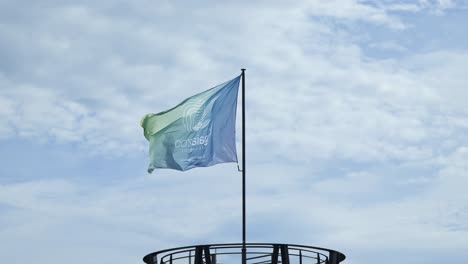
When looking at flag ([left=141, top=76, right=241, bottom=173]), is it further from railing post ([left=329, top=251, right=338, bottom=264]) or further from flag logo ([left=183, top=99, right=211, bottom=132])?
railing post ([left=329, top=251, right=338, bottom=264])

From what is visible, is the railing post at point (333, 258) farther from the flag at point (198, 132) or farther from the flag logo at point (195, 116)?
the flag logo at point (195, 116)

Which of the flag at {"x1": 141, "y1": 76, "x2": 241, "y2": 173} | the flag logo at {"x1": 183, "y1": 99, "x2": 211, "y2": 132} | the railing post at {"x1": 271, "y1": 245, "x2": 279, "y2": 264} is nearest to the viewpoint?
the railing post at {"x1": 271, "y1": 245, "x2": 279, "y2": 264}

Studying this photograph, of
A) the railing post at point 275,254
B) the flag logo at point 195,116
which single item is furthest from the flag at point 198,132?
the railing post at point 275,254

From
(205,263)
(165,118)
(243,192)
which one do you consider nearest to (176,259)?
(205,263)

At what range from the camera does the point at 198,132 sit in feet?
114

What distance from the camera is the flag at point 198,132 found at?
34.2 metres

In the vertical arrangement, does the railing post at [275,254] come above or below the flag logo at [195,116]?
below

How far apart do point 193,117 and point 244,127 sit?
2266 mm

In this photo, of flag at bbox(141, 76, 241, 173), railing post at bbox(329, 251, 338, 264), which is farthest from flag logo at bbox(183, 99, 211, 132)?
railing post at bbox(329, 251, 338, 264)

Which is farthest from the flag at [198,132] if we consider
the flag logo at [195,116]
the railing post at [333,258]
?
the railing post at [333,258]

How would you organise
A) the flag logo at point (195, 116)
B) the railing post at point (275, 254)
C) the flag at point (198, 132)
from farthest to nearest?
1. the flag logo at point (195, 116)
2. the flag at point (198, 132)
3. the railing post at point (275, 254)

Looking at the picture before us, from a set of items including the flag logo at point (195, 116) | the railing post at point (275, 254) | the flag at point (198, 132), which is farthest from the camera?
the flag logo at point (195, 116)

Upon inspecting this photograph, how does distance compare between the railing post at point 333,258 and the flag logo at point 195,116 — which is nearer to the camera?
the railing post at point 333,258

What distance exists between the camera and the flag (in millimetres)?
34188
